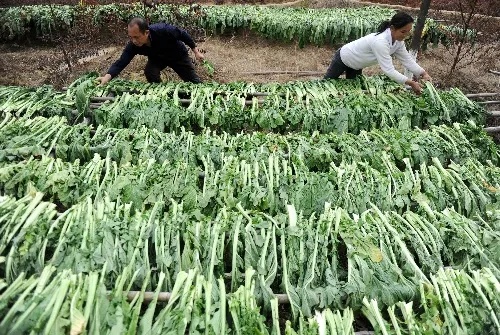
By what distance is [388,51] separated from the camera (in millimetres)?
4918

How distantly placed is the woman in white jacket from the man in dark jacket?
2.09m

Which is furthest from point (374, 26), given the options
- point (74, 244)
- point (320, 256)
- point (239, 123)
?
point (74, 244)

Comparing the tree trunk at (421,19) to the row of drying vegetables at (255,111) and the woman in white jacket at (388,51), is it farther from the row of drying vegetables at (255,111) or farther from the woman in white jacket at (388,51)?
the row of drying vegetables at (255,111)

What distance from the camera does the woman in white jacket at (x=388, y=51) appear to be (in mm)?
4730

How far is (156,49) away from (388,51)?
317 cm

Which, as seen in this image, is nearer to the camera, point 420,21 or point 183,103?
point 183,103

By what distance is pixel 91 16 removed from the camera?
10.6 m

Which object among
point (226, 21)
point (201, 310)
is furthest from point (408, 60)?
point (226, 21)

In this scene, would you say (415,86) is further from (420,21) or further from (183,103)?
(183,103)

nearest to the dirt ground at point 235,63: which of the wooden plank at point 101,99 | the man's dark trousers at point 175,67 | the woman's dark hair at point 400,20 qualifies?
the man's dark trousers at point 175,67

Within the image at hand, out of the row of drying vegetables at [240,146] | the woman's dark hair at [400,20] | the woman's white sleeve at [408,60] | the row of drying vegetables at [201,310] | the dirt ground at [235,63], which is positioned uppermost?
the woman's dark hair at [400,20]

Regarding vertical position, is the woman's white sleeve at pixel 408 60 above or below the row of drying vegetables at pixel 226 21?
above

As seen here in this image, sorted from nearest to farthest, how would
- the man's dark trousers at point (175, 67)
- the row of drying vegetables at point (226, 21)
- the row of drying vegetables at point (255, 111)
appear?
1. the row of drying vegetables at point (255, 111)
2. the man's dark trousers at point (175, 67)
3. the row of drying vegetables at point (226, 21)

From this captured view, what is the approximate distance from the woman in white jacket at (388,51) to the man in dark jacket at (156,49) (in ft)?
6.84
